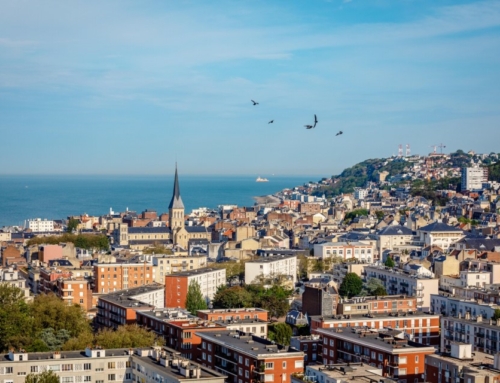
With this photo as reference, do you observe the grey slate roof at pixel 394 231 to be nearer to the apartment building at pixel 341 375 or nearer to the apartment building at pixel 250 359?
the apartment building at pixel 250 359

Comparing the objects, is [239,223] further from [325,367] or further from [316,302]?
[325,367]

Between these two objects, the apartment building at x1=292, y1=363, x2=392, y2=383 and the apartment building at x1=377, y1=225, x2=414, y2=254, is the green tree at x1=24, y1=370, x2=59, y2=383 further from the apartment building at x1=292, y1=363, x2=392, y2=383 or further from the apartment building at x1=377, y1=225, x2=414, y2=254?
the apartment building at x1=377, y1=225, x2=414, y2=254

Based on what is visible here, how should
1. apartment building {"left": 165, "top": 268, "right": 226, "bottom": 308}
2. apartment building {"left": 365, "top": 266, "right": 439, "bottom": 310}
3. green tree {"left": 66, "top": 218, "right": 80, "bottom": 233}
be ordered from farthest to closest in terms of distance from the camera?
green tree {"left": 66, "top": 218, "right": 80, "bottom": 233}, apartment building {"left": 165, "top": 268, "right": 226, "bottom": 308}, apartment building {"left": 365, "top": 266, "right": 439, "bottom": 310}

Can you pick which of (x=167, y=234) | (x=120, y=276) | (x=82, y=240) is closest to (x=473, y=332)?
(x=120, y=276)

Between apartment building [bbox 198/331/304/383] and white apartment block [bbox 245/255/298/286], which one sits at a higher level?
white apartment block [bbox 245/255/298/286]

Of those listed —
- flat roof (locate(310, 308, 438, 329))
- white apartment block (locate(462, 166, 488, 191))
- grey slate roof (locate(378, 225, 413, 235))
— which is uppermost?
white apartment block (locate(462, 166, 488, 191))

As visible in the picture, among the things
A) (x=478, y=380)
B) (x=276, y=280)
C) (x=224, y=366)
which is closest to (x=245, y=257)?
(x=276, y=280)

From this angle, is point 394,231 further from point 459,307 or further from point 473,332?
point 473,332

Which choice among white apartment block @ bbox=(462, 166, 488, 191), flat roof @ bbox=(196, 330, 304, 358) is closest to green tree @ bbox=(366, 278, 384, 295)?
flat roof @ bbox=(196, 330, 304, 358)
